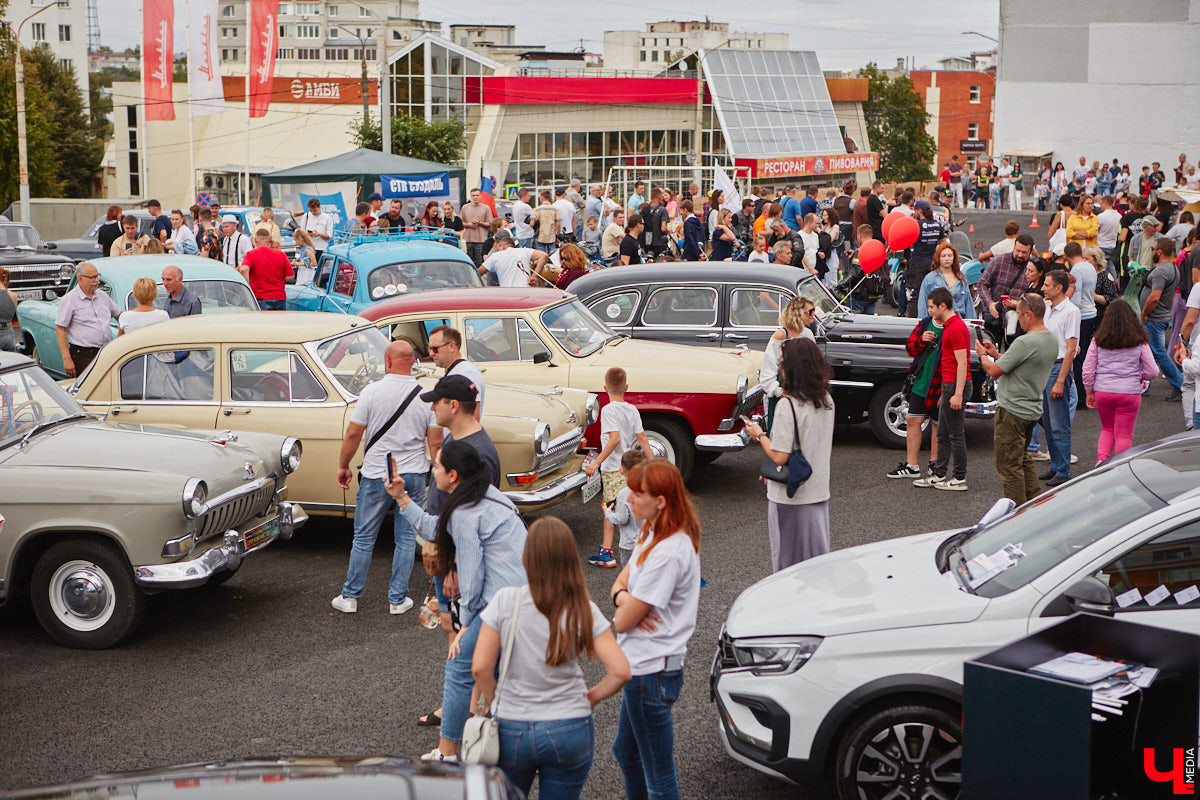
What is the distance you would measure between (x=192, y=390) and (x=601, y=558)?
11.3 ft

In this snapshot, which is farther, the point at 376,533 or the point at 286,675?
the point at 376,533

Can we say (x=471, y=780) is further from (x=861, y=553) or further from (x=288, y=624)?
(x=288, y=624)

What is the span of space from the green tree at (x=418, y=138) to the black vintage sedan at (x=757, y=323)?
36.2 metres

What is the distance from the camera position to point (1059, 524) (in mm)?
5133

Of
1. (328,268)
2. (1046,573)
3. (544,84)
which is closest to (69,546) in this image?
(1046,573)

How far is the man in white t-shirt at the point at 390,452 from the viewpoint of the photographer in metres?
7.12

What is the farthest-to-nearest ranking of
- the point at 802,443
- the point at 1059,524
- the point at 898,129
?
the point at 898,129 < the point at 802,443 < the point at 1059,524

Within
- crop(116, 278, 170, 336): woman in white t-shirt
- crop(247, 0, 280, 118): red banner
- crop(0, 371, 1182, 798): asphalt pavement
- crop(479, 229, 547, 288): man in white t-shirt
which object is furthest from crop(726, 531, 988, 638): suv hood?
crop(247, 0, 280, 118): red banner

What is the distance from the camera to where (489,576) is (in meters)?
4.81

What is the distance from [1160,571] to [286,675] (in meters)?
4.65

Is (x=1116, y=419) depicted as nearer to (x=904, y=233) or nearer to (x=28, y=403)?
(x=904, y=233)

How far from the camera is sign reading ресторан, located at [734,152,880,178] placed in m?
61.7

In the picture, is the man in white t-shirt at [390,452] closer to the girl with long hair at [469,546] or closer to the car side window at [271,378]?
the car side window at [271,378]

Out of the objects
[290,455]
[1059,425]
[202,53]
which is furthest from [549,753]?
[202,53]
